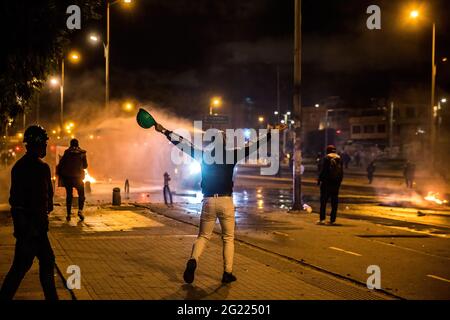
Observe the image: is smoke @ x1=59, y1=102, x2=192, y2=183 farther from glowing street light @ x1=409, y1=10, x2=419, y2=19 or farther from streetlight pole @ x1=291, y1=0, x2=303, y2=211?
streetlight pole @ x1=291, y1=0, x2=303, y2=211

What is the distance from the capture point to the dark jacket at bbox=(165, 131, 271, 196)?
709cm

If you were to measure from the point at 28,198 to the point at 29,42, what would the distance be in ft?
8.12

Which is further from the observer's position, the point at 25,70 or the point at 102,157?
the point at 102,157

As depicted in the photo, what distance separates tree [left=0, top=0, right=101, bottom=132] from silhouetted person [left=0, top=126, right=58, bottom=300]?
5.99ft

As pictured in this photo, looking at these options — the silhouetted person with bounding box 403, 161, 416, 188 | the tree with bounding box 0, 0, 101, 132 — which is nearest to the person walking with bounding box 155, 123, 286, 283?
the tree with bounding box 0, 0, 101, 132

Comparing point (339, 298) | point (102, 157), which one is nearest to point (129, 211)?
point (339, 298)

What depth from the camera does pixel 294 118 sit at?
1623cm

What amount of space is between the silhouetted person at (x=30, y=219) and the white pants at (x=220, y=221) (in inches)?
75.2

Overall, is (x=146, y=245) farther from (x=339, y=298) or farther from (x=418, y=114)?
(x=418, y=114)

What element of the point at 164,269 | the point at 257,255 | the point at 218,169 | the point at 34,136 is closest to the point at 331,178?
the point at 257,255

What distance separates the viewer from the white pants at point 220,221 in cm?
708

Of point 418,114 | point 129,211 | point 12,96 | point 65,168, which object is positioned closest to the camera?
point 12,96

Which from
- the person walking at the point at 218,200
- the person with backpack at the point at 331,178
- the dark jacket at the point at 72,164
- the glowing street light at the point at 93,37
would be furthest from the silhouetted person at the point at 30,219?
the glowing street light at the point at 93,37

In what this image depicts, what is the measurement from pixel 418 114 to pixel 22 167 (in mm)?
81823
